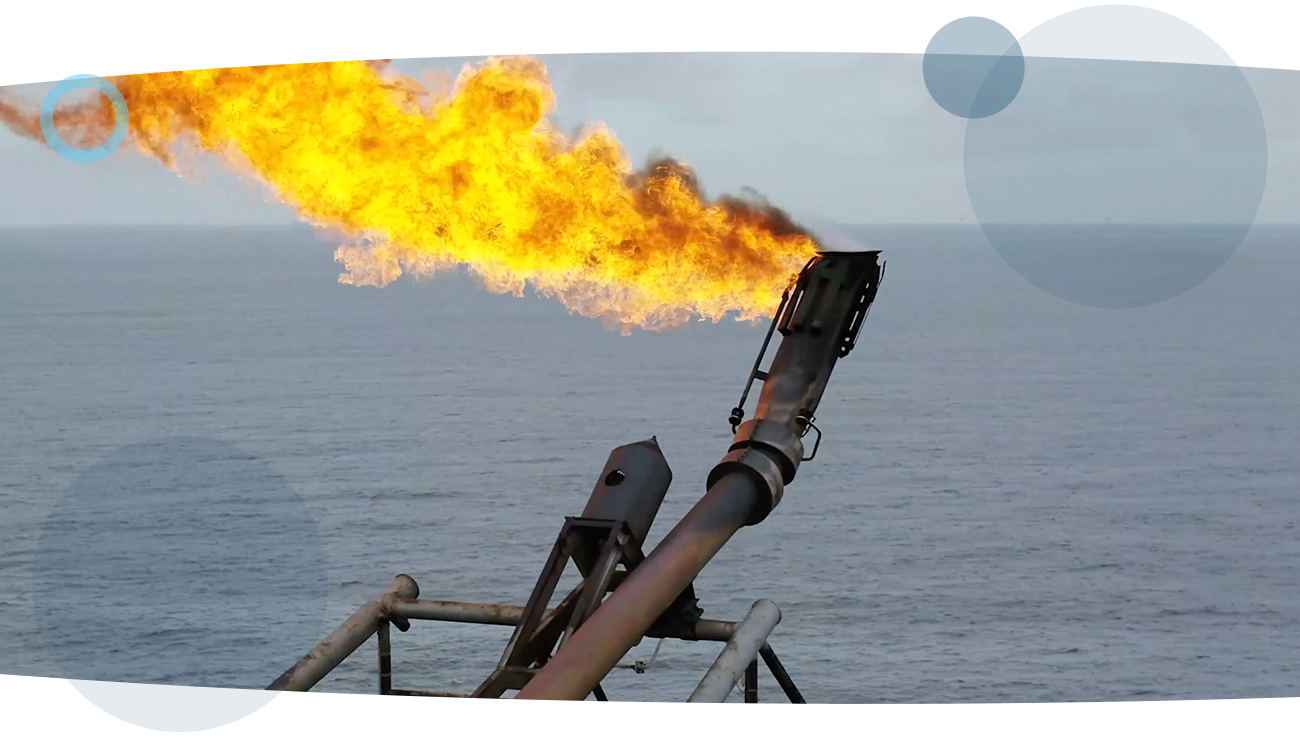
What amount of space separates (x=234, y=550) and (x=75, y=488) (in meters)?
21.6

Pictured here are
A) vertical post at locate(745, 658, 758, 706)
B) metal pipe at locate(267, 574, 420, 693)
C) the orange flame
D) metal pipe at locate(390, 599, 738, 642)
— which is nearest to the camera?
metal pipe at locate(267, 574, 420, 693)

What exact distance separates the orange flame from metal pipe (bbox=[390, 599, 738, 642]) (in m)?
4.75

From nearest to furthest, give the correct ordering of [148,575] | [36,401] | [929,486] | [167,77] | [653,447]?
[653,447], [167,77], [148,575], [929,486], [36,401]

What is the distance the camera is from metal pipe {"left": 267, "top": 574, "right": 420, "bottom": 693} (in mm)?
15484

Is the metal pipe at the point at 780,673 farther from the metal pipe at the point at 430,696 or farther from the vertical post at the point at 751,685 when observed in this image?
the metal pipe at the point at 430,696

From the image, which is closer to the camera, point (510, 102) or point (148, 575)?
point (510, 102)

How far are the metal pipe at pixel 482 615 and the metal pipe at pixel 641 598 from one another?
72 cm

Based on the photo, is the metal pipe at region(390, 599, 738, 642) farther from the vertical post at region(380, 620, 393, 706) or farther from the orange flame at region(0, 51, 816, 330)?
the orange flame at region(0, 51, 816, 330)

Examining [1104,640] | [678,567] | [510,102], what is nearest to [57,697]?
[678,567]

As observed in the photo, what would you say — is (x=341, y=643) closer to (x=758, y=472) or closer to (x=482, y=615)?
(x=482, y=615)

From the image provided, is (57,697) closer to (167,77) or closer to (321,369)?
(167,77)

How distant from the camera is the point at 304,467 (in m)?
128

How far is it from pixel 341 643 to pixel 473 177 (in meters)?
6.54

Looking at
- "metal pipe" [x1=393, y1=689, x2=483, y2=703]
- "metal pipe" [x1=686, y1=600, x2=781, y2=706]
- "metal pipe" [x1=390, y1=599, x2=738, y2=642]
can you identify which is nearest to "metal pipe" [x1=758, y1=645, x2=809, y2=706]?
"metal pipe" [x1=686, y1=600, x2=781, y2=706]
